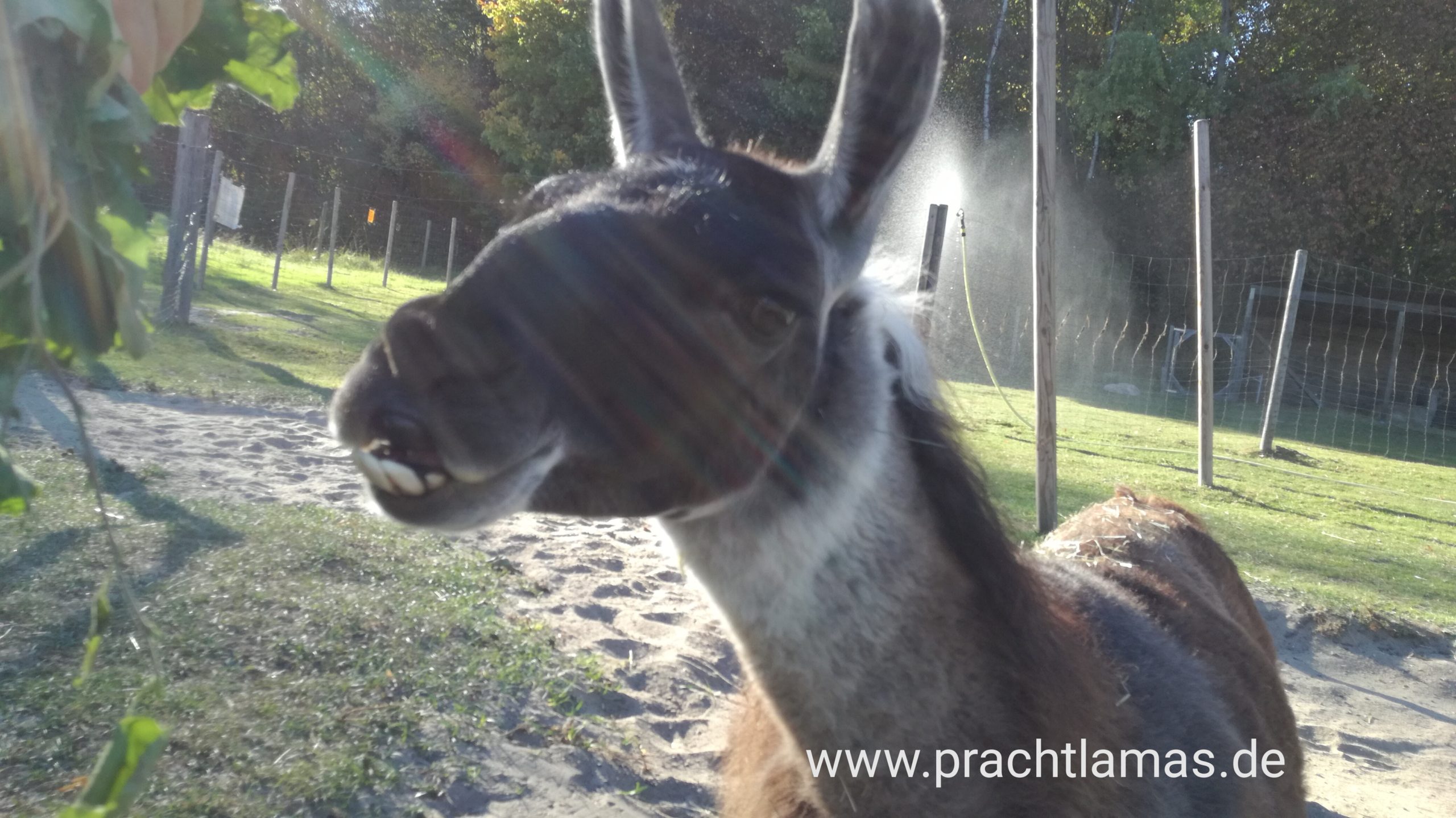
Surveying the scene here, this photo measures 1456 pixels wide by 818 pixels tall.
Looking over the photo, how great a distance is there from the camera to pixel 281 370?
9695 millimetres

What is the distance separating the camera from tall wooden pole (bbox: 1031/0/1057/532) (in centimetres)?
622

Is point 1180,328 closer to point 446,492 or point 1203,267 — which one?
point 1203,267

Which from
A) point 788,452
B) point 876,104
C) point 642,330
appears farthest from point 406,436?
point 876,104

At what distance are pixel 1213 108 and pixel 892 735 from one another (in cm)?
3076

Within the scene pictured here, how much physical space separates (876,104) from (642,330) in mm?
741

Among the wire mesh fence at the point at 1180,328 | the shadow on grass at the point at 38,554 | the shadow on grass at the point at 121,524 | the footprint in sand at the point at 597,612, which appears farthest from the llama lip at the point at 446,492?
the wire mesh fence at the point at 1180,328

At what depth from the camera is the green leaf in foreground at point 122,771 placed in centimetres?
103

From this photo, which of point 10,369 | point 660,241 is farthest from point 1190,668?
point 10,369

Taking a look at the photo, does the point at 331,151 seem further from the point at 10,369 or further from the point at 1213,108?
the point at 10,369

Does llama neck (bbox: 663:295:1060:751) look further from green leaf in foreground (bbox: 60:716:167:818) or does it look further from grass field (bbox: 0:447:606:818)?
grass field (bbox: 0:447:606:818)

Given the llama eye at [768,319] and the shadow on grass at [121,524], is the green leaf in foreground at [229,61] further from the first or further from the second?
the shadow on grass at [121,524]

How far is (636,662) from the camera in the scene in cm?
433

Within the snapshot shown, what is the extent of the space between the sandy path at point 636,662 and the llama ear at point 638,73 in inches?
84.0

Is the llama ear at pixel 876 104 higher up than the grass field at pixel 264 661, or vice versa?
the llama ear at pixel 876 104
